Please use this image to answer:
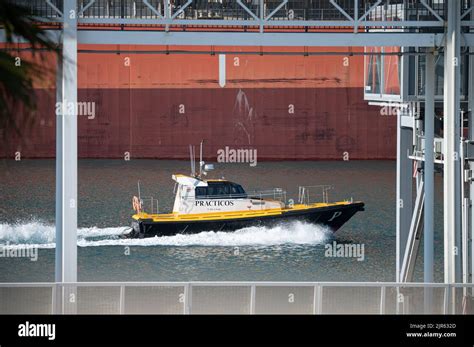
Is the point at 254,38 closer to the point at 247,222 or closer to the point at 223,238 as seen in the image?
the point at 247,222

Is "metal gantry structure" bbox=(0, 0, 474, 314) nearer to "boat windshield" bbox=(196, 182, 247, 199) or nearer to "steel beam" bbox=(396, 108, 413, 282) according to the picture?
"steel beam" bbox=(396, 108, 413, 282)

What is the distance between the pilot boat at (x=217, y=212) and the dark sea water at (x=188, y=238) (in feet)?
0.92

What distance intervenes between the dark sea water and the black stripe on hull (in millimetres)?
206

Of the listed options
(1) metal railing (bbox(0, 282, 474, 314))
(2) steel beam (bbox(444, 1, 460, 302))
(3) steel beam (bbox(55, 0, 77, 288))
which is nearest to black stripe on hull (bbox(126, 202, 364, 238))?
(3) steel beam (bbox(55, 0, 77, 288))

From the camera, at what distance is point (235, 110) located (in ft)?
126

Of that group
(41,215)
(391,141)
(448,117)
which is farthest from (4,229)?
(448,117)

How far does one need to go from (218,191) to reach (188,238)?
1702 millimetres

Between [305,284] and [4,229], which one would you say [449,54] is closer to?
[305,284]

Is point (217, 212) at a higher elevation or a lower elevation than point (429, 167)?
lower

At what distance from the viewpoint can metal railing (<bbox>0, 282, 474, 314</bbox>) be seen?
5.93 m

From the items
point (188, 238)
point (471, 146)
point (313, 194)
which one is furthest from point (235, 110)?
point (471, 146)

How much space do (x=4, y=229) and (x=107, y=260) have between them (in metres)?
4.85

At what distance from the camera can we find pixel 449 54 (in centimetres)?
788
